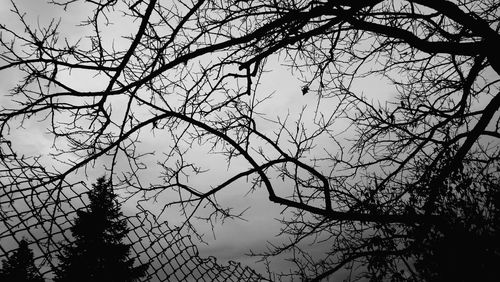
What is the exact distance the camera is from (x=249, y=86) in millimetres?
3879

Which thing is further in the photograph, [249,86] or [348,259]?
[348,259]

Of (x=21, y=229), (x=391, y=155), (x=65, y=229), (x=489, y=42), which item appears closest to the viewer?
(x=21, y=229)

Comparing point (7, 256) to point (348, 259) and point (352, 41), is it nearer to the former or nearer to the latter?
point (348, 259)

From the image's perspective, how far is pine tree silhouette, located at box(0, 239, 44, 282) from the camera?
1.39m

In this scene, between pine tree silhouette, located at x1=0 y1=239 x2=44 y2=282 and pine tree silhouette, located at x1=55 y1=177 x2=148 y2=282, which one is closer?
pine tree silhouette, located at x1=0 y1=239 x2=44 y2=282

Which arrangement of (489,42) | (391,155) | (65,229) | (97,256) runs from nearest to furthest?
(65,229) → (97,256) → (489,42) → (391,155)

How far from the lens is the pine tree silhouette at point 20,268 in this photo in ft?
4.56

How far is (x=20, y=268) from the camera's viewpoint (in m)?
1.56

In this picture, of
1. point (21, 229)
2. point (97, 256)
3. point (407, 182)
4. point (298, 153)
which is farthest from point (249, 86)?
point (407, 182)

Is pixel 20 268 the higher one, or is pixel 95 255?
pixel 95 255

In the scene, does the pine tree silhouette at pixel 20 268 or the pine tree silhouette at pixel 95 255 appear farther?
the pine tree silhouette at pixel 95 255

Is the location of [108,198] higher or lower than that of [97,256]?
higher

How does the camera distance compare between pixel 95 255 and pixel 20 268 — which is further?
pixel 95 255

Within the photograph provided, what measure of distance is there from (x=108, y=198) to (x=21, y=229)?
2.52 feet
